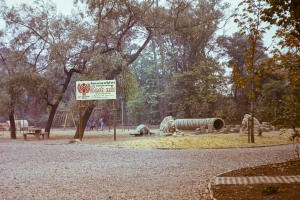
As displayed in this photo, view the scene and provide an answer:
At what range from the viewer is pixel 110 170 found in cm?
755

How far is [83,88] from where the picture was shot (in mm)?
16484

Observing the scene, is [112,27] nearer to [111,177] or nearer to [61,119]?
[111,177]

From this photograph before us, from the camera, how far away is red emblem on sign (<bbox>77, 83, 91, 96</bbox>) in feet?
53.8

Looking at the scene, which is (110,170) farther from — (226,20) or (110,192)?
(226,20)

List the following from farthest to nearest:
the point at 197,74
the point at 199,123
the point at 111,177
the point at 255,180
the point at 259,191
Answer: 1. the point at 197,74
2. the point at 199,123
3. the point at 111,177
4. the point at 255,180
5. the point at 259,191

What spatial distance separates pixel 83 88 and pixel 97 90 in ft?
2.39

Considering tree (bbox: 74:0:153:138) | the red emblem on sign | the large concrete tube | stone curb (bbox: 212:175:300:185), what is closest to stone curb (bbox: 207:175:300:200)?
stone curb (bbox: 212:175:300:185)

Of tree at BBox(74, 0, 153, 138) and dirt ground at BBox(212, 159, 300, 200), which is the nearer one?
dirt ground at BBox(212, 159, 300, 200)

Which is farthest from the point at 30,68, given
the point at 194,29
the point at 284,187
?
the point at 284,187

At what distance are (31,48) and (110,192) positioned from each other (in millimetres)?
18455

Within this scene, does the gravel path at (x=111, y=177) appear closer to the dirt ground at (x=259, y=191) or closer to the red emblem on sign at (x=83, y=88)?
the dirt ground at (x=259, y=191)

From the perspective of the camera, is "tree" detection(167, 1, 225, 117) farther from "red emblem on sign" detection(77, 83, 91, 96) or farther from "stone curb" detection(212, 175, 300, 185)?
"stone curb" detection(212, 175, 300, 185)

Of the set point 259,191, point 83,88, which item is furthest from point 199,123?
point 259,191

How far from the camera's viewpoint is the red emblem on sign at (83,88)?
1641 cm
